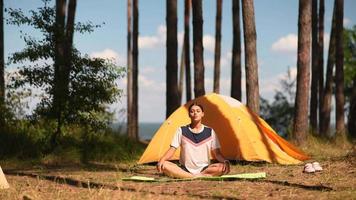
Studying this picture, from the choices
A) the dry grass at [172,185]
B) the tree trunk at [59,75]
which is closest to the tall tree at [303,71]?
the dry grass at [172,185]

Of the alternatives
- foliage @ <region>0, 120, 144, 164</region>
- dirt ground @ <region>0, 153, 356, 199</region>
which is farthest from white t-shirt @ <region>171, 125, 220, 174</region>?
foliage @ <region>0, 120, 144, 164</region>

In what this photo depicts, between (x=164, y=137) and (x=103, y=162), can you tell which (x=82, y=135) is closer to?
(x=103, y=162)

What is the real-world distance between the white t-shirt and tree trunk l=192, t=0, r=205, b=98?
26.0ft

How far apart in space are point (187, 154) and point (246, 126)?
3495mm

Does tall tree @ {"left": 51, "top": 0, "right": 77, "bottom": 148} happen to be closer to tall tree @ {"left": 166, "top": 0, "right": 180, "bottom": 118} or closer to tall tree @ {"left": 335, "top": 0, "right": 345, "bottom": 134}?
tall tree @ {"left": 166, "top": 0, "right": 180, "bottom": 118}

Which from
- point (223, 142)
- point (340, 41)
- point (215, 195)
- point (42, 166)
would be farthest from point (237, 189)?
point (340, 41)

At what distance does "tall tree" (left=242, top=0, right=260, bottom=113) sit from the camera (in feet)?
42.9

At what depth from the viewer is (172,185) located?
802 cm

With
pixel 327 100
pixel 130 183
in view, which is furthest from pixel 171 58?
pixel 327 100

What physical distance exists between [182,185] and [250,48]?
606cm

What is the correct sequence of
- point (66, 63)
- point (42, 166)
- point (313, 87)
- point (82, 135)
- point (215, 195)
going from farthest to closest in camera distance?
point (313, 87)
point (82, 135)
point (66, 63)
point (42, 166)
point (215, 195)

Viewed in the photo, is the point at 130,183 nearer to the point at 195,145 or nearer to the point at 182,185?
the point at 182,185

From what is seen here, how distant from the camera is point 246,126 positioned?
1170 centimetres

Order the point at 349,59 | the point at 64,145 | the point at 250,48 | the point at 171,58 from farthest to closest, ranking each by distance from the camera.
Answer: the point at 349,59, the point at 171,58, the point at 250,48, the point at 64,145
